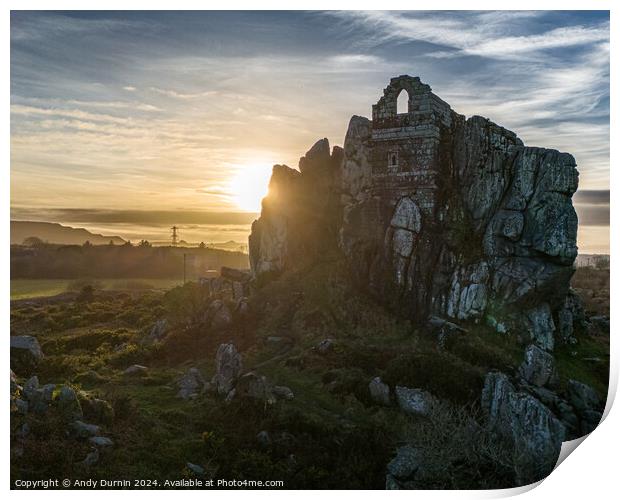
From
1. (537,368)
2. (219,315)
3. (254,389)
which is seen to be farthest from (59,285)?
(537,368)

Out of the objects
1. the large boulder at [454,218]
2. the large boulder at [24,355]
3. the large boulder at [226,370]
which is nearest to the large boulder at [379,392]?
the large boulder at [226,370]

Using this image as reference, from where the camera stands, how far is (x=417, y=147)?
24484mm

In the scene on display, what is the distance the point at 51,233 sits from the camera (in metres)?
20.5

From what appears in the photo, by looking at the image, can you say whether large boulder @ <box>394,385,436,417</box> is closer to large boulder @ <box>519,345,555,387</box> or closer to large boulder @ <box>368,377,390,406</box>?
large boulder @ <box>368,377,390,406</box>

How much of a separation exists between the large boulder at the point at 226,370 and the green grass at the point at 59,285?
687 centimetres

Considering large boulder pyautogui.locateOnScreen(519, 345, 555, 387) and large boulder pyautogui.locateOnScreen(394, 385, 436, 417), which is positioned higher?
large boulder pyautogui.locateOnScreen(519, 345, 555, 387)

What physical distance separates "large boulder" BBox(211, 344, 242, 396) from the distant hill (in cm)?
738

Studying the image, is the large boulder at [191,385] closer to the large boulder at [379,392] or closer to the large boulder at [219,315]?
the large boulder at [219,315]

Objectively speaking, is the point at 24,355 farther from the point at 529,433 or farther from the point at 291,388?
the point at 529,433

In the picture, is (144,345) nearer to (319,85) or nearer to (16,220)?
(16,220)

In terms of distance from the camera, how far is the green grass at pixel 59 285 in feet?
61.7

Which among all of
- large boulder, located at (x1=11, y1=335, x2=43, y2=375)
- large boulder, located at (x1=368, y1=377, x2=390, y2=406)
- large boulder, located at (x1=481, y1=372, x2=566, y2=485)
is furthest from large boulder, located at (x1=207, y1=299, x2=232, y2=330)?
large boulder, located at (x1=481, y1=372, x2=566, y2=485)

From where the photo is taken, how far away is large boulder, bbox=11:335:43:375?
21.3 meters

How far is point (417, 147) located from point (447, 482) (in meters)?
14.5
